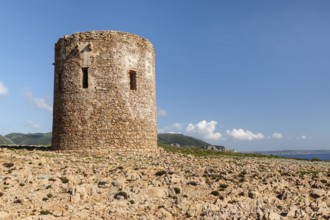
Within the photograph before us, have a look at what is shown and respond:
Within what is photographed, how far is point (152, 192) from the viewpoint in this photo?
34.8 ft

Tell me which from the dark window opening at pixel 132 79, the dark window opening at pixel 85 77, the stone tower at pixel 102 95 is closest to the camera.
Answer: the stone tower at pixel 102 95

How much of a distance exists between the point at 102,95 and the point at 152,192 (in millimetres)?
9623

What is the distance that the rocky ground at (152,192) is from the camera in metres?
9.20

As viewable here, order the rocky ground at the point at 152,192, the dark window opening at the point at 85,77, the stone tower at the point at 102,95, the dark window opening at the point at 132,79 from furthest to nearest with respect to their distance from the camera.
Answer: the dark window opening at the point at 132,79
the dark window opening at the point at 85,77
the stone tower at the point at 102,95
the rocky ground at the point at 152,192

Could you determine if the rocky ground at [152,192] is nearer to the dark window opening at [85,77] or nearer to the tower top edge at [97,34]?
the dark window opening at [85,77]

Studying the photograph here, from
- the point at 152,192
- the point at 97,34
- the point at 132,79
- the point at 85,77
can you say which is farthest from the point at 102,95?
the point at 152,192

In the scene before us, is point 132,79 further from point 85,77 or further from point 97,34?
point 97,34

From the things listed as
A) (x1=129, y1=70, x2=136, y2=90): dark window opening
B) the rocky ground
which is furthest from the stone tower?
the rocky ground

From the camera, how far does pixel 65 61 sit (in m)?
20.1

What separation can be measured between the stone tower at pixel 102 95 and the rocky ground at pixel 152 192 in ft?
14.5

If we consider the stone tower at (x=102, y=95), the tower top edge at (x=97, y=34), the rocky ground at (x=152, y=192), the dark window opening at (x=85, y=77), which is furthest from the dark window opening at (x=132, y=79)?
the rocky ground at (x=152, y=192)

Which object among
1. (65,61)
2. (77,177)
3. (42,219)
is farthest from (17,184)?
(65,61)

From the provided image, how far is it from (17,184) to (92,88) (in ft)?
30.3

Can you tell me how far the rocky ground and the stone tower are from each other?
174 inches
